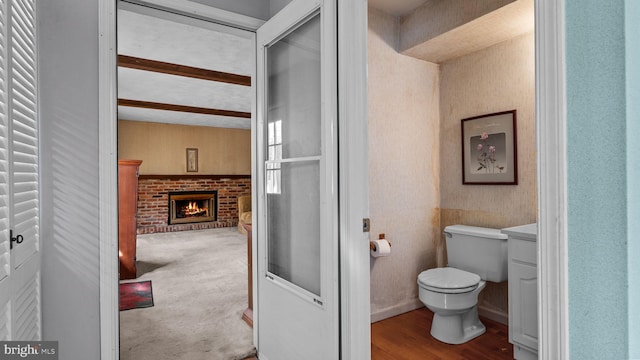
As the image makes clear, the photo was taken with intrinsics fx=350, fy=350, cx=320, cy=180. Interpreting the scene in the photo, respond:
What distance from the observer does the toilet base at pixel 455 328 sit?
2.49 meters

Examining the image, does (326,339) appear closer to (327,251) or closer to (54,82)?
(327,251)

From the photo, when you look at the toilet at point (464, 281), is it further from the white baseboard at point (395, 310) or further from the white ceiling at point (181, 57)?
the white ceiling at point (181, 57)

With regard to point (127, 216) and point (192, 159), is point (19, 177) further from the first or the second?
point (192, 159)

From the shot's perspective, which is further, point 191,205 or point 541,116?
point 191,205

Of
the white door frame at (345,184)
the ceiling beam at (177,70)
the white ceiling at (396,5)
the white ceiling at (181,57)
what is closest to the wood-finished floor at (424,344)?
the white door frame at (345,184)

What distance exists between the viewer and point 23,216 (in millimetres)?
1398

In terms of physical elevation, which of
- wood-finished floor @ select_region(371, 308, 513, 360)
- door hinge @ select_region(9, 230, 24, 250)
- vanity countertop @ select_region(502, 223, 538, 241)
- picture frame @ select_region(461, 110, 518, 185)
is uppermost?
picture frame @ select_region(461, 110, 518, 185)

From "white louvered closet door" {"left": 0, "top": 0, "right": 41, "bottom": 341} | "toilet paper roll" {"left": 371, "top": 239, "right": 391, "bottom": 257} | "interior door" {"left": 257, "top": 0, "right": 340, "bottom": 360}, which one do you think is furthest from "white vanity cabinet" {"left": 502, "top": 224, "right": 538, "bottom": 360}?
"white louvered closet door" {"left": 0, "top": 0, "right": 41, "bottom": 341}

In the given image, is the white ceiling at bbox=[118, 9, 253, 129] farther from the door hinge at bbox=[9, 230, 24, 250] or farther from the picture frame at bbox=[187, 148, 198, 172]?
the picture frame at bbox=[187, 148, 198, 172]

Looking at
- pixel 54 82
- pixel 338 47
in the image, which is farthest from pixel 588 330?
pixel 54 82

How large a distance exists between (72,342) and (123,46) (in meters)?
2.77

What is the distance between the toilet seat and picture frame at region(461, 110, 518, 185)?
788 mm

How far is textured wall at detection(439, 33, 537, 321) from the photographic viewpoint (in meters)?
2.61

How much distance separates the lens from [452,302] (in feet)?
7.84
